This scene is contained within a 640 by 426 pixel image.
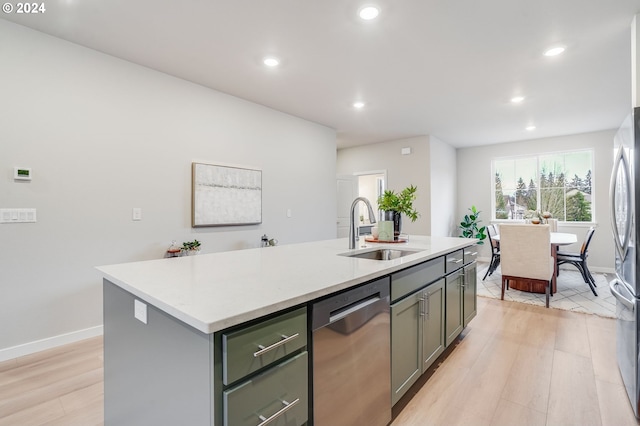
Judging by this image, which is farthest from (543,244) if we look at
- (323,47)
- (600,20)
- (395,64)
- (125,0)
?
(125,0)

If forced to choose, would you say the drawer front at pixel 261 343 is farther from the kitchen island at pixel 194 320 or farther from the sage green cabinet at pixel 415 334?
the sage green cabinet at pixel 415 334

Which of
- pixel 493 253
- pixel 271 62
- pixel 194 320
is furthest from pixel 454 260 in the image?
pixel 493 253

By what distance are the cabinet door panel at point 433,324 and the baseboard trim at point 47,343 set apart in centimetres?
285

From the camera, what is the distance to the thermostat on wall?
241 centimetres

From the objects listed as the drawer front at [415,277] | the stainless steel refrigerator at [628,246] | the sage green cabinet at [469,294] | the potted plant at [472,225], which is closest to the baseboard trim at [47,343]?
the drawer front at [415,277]

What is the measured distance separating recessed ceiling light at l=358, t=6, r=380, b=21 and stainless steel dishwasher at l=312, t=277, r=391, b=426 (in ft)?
6.35

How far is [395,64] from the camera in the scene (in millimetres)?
3125

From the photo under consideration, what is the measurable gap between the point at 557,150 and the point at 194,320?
294 inches

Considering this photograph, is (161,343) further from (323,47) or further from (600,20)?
(600,20)

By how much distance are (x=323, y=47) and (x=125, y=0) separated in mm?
1521

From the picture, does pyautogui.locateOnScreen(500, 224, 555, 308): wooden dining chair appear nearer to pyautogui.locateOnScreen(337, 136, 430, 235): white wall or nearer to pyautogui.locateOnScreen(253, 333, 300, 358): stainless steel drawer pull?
pyautogui.locateOnScreen(337, 136, 430, 235): white wall

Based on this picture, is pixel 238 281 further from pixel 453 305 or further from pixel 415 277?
pixel 453 305

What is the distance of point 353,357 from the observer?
135cm

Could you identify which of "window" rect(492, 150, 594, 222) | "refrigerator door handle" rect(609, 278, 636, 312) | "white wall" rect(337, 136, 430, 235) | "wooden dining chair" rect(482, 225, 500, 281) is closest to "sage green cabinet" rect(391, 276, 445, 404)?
"refrigerator door handle" rect(609, 278, 636, 312)
